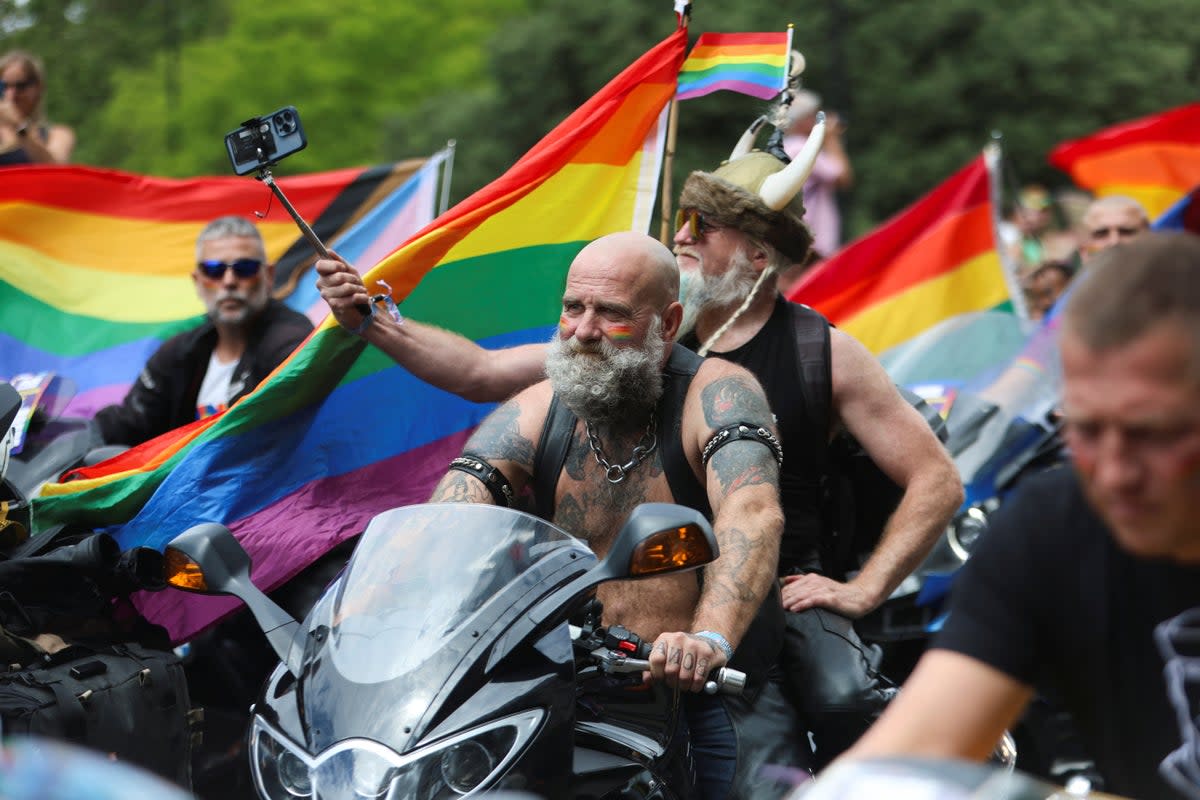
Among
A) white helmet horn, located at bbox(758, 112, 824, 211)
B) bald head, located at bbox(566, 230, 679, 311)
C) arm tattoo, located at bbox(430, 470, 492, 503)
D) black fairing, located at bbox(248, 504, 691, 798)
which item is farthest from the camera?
white helmet horn, located at bbox(758, 112, 824, 211)

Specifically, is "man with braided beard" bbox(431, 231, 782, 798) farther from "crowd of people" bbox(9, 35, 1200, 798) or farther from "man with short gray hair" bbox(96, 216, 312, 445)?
"man with short gray hair" bbox(96, 216, 312, 445)

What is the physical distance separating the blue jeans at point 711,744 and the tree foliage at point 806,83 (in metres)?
18.4

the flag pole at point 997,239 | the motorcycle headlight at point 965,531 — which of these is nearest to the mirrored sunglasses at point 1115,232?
the flag pole at point 997,239

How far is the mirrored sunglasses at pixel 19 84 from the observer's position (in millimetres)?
9126

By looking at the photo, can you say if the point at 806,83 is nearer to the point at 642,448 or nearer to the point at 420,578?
the point at 642,448

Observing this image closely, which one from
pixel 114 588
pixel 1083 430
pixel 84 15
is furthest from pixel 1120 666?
pixel 84 15

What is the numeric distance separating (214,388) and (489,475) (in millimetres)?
2844

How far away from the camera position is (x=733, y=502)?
161 inches

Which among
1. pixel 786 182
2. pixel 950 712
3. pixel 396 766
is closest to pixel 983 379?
pixel 786 182

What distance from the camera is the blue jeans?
4074 mm

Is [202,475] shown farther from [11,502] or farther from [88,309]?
[88,309]

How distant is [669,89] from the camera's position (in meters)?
6.18

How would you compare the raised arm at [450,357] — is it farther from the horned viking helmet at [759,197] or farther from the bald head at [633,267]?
the bald head at [633,267]

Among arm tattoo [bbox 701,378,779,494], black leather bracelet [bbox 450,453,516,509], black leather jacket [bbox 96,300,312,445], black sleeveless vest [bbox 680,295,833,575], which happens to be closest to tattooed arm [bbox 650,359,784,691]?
arm tattoo [bbox 701,378,779,494]
